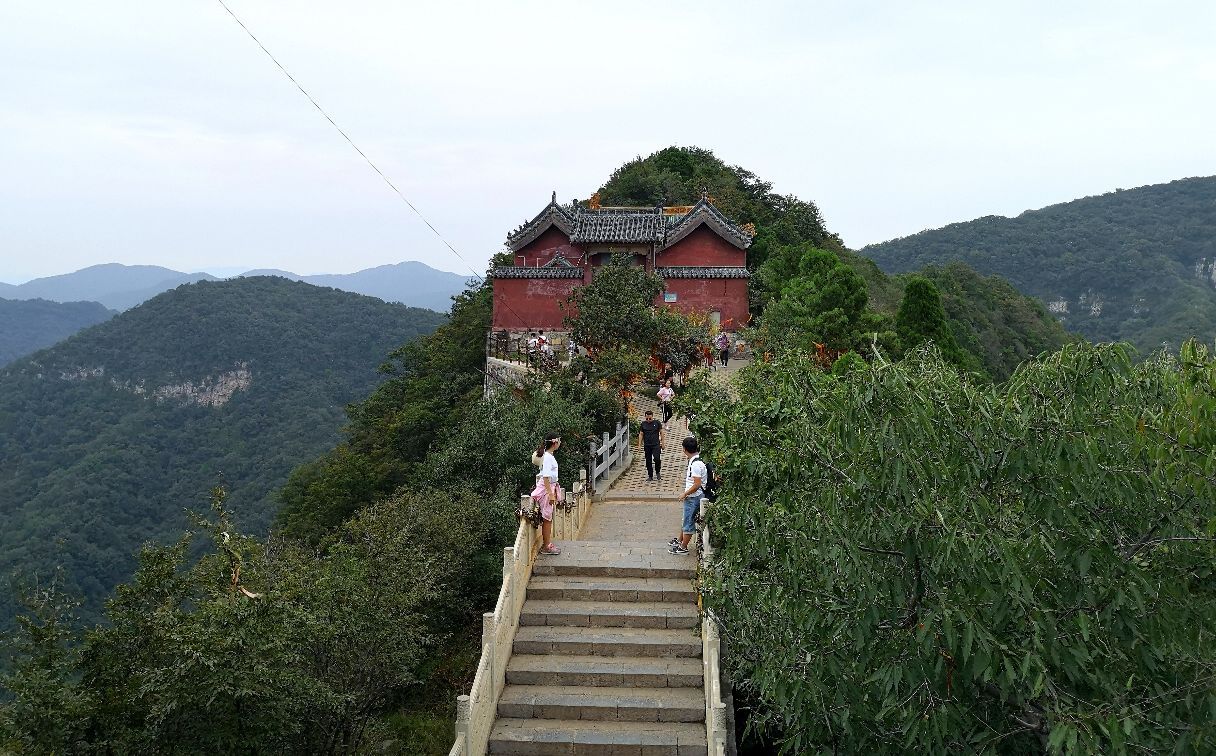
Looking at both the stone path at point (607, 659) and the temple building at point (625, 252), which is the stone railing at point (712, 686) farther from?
the temple building at point (625, 252)

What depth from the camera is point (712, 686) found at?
758 centimetres

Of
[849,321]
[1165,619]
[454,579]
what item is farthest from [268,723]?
[849,321]

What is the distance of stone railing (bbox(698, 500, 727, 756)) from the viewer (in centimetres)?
690

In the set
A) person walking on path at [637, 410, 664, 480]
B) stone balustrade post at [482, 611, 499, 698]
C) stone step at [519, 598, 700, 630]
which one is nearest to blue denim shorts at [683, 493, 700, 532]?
stone step at [519, 598, 700, 630]

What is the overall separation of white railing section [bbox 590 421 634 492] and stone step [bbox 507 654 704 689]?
5592 millimetres

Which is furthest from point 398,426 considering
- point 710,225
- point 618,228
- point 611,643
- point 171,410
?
point 171,410

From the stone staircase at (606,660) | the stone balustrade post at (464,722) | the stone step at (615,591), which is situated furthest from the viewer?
the stone step at (615,591)

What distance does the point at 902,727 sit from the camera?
15.2ft

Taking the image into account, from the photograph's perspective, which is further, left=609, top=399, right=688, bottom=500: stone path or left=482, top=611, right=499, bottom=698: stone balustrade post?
left=609, top=399, right=688, bottom=500: stone path

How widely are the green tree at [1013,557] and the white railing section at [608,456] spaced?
9.20 metres

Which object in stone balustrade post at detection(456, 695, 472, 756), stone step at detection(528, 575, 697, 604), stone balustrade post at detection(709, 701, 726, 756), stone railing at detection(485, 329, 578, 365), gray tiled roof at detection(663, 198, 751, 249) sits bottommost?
stone balustrade post at detection(709, 701, 726, 756)

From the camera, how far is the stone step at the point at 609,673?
8.33 m

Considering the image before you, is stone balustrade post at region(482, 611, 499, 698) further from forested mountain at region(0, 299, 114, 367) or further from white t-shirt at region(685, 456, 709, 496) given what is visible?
Result: forested mountain at region(0, 299, 114, 367)

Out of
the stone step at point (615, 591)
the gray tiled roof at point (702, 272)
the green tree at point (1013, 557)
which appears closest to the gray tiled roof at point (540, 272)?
the gray tiled roof at point (702, 272)
